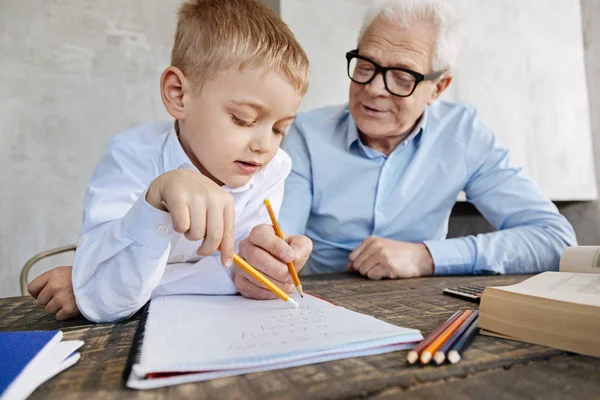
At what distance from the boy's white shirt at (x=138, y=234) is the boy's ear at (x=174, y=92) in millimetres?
61

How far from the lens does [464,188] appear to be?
1.74 m

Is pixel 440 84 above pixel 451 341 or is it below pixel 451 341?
above

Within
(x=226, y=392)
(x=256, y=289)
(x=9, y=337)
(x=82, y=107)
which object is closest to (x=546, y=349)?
(x=226, y=392)

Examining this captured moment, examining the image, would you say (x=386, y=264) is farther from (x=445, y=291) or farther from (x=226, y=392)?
(x=226, y=392)

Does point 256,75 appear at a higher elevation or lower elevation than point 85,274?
higher

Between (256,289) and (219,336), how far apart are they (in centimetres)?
33

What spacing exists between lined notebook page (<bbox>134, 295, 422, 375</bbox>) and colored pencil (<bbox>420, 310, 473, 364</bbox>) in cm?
3

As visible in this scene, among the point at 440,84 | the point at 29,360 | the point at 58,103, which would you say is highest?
the point at 58,103

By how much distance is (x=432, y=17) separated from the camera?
163cm

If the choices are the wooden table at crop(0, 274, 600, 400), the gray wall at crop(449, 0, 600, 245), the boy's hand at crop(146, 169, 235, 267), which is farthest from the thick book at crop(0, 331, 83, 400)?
the gray wall at crop(449, 0, 600, 245)

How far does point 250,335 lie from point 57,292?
18.2 inches

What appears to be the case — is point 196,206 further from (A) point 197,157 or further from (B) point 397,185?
(B) point 397,185

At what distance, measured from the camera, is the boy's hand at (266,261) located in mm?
850

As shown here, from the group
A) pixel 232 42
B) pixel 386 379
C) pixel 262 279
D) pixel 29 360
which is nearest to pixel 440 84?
pixel 232 42
